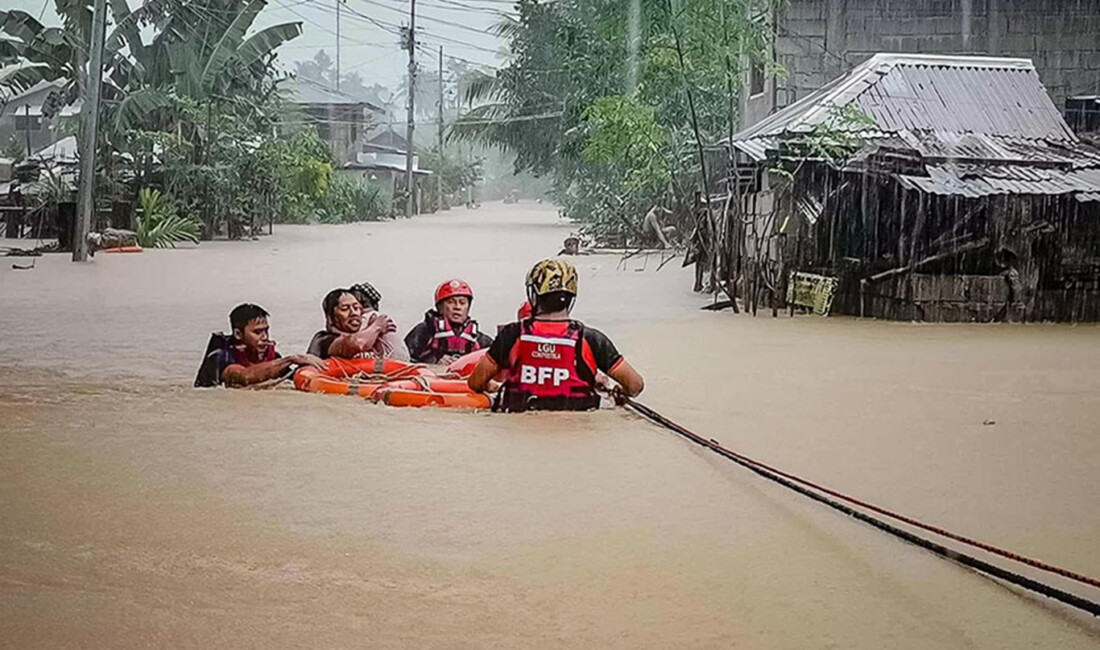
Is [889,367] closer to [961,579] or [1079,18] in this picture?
[961,579]

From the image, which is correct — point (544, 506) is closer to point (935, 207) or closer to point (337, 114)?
point (935, 207)

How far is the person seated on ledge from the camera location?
664cm

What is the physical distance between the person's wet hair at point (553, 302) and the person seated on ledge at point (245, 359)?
1.53 meters

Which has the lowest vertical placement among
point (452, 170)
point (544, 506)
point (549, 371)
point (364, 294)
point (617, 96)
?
point (544, 506)

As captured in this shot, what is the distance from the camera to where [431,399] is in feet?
20.3

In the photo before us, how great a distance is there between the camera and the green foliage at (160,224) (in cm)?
2086

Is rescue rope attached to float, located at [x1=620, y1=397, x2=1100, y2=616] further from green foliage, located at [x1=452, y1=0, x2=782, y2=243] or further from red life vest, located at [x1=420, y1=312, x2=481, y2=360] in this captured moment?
green foliage, located at [x1=452, y1=0, x2=782, y2=243]

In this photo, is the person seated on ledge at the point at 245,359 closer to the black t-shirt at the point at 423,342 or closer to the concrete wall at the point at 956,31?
the black t-shirt at the point at 423,342

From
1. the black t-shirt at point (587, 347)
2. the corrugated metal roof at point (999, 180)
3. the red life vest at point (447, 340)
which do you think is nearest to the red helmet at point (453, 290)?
the red life vest at point (447, 340)

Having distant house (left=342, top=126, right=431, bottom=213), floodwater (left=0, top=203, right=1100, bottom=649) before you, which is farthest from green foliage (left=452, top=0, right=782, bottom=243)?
distant house (left=342, top=126, right=431, bottom=213)

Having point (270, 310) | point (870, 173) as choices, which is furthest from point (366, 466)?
point (870, 173)

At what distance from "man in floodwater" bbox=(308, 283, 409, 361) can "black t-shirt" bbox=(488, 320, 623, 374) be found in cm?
118

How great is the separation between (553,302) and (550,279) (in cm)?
12

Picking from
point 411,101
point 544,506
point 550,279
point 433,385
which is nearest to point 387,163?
point 411,101
